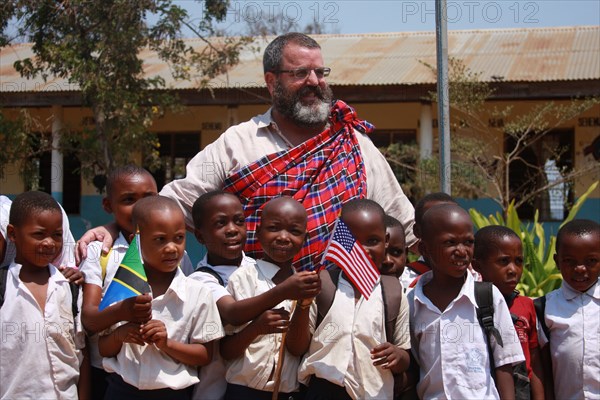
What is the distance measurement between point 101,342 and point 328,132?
1605 millimetres

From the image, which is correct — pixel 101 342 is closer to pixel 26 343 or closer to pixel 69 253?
pixel 26 343

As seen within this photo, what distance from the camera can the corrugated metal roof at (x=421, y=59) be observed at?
12.4 meters

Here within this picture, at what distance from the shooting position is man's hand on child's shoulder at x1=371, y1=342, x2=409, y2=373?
10.1ft

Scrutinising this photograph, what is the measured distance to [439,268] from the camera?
10.8ft

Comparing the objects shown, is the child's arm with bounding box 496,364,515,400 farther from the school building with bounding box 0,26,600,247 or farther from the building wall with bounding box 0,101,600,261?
the building wall with bounding box 0,101,600,261

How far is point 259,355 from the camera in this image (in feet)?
10.4

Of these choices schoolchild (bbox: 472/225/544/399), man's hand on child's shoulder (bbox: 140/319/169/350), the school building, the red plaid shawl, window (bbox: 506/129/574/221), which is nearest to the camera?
man's hand on child's shoulder (bbox: 140/319/169/350)

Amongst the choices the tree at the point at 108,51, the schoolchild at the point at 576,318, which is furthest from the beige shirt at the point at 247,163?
the tree at the point at 108,51

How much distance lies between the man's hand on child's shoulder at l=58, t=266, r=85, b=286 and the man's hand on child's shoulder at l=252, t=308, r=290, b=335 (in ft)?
A: 2.67

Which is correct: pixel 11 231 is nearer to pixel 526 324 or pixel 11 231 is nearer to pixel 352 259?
→ pixel 352 259

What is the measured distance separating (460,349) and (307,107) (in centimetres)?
149

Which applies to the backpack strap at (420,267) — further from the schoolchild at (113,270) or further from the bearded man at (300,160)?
the schoolchild at (113,270)

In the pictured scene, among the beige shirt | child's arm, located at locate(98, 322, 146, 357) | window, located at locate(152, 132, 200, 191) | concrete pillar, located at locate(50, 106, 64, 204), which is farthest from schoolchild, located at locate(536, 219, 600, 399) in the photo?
window, located at locate(152, 132, 200, 191)

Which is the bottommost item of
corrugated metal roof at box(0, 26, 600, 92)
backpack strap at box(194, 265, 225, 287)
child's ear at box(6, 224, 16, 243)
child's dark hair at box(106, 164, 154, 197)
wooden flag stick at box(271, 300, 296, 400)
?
wooden flag stick at box(271, 300, 296, 400)
